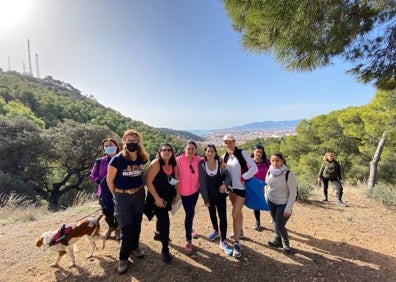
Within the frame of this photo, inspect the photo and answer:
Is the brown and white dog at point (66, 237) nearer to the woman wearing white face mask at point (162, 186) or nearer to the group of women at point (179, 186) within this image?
the group of women at point (179, 186)

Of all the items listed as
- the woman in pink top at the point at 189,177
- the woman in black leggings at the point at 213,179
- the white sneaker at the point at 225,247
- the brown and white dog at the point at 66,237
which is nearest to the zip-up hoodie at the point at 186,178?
the woman in pink top at the point at 189,177

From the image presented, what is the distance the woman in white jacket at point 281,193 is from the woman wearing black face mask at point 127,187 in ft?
6.15

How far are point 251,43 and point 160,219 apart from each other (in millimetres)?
3112

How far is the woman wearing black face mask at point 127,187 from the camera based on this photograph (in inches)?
119

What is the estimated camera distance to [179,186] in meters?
3.43

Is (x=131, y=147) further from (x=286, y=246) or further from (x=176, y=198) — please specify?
(x=286, y=246)

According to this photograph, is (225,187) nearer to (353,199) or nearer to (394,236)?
(394,236)

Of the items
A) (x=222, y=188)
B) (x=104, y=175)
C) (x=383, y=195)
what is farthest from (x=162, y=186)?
(x=383, y=195)

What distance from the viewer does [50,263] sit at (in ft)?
11.5

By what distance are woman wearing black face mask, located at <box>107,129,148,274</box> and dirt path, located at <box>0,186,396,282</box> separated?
49 cm

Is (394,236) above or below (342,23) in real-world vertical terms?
below

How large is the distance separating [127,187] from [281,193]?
2.16m

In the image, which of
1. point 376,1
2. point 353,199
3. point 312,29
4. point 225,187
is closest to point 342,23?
point 312,29

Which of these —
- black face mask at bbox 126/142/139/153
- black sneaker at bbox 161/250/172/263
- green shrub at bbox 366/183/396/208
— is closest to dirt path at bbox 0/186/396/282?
black sneaker at bbox 161/250/172/263
